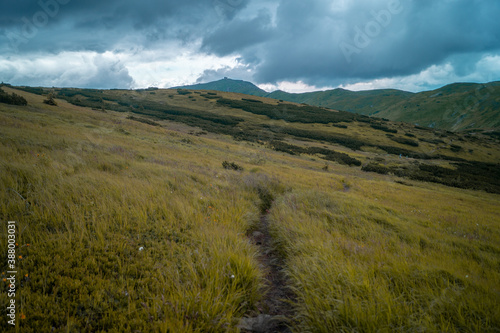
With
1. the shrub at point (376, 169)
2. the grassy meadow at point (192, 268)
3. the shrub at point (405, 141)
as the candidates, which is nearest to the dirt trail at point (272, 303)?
the grassy meadow at point (192, 268)

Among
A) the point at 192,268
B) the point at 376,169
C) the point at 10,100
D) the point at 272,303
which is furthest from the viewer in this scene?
the point at 376,169

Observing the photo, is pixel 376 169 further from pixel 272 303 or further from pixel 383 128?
pixel 383 128

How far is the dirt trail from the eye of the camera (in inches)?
104

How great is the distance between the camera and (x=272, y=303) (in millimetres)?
3135

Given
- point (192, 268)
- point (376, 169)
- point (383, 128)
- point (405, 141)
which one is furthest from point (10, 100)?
point (383, 128)

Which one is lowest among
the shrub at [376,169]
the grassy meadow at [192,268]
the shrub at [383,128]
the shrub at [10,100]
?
the shrub at [376,169]

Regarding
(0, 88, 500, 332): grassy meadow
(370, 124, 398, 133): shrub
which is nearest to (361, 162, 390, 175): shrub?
(0, 88, 500, 332): grassy meadow

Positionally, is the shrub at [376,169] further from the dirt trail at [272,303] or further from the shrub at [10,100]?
the shrub at [10,100]

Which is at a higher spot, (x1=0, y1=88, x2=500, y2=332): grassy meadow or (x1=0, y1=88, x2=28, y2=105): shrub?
(x1=0, y1=88, x2=28, y2=105): shrub

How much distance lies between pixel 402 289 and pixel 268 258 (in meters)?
2.33

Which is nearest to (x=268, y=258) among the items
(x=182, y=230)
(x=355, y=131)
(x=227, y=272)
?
(x=227, y=272)

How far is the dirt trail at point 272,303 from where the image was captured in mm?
2652

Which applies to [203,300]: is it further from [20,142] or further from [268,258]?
[20,142]

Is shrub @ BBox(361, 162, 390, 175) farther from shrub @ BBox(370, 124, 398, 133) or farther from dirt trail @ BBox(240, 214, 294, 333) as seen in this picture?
shrub @ BBox(370, 124, 398, 133)
